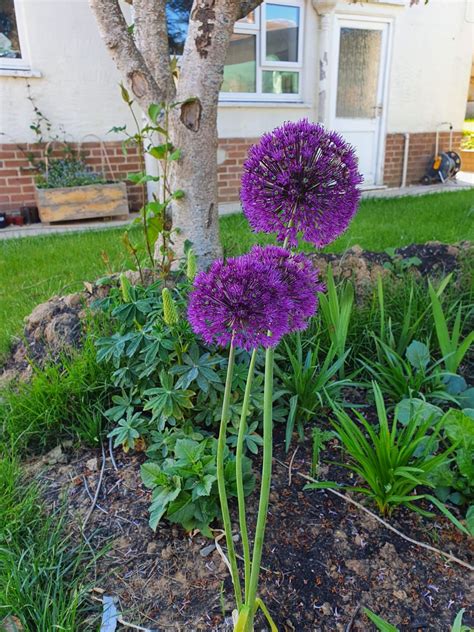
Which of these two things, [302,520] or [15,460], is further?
[15,460]

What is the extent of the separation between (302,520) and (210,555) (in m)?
0.31

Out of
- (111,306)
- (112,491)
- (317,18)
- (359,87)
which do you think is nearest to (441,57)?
(359,87)

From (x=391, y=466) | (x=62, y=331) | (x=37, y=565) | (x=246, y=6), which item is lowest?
(x=37, y=565)

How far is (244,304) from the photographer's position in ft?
2.89

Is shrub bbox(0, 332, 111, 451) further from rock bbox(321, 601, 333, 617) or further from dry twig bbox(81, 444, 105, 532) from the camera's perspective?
rock bbox(321, 601, 333, 617)

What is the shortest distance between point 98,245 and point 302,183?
3780 millimetres

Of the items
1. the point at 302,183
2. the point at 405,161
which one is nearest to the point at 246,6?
the point at 302,183

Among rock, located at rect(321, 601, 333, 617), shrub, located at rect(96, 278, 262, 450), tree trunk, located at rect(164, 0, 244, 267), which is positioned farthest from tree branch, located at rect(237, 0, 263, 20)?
rock, located at rect(321, 601, 333, 617)

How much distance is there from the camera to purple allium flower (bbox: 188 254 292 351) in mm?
881

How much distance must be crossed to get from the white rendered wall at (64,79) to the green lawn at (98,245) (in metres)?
1.78

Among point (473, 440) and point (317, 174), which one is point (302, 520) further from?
point (317, 174)

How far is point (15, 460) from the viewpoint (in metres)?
1.73

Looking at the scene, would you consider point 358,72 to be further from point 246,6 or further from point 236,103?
point 246,6

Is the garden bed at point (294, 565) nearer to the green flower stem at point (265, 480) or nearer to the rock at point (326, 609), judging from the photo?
the rock at point (326, 609)
